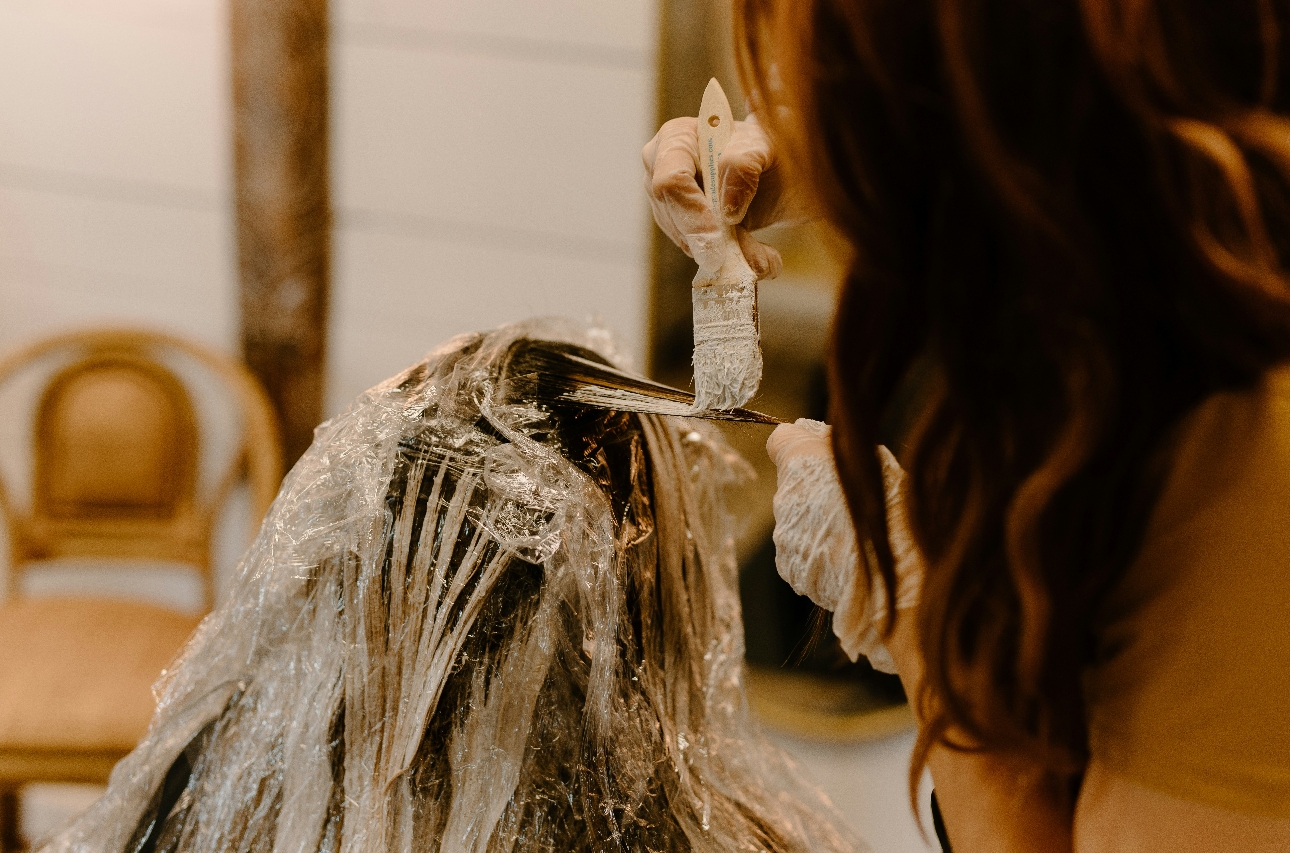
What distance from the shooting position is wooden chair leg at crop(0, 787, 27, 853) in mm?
1254

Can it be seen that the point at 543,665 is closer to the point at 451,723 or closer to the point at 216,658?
the point at 451,723

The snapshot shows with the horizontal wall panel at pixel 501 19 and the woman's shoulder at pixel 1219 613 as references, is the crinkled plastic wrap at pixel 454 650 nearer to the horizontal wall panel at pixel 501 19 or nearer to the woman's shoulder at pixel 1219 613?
the woman's shoulder at pixel 1219 613

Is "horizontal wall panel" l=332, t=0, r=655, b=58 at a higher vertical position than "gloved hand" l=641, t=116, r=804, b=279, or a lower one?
higher

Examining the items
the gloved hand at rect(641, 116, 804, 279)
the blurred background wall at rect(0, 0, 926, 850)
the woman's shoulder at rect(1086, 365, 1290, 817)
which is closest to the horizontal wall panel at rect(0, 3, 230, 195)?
the blurred background wall at rect(0, 0, 926, 850)

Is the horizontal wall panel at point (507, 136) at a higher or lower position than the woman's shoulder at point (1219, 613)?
higher

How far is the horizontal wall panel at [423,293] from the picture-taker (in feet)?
3.53

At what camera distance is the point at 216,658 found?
1.82 ft

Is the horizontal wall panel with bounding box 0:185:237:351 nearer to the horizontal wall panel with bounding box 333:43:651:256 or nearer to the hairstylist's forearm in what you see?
the horizontal wall panel with bounding box 333:43:651:256

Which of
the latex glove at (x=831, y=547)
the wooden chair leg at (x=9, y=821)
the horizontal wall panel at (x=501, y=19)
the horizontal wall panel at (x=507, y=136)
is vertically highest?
the horizontal wall panel at (x=501, y=19)

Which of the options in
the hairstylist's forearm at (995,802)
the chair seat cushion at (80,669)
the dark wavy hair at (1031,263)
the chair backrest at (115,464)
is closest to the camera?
the dark wavy hair at (1031,263)

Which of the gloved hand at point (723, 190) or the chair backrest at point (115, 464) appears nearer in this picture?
the gloved hand at point (723, 190)

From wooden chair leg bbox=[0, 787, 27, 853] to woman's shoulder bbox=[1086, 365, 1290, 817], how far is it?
1447 millimetres

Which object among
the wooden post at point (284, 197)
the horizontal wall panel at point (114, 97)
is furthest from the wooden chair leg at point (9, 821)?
the horizontal wall panel at point (114, 97)

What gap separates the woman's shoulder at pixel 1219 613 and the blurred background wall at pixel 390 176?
571mm
